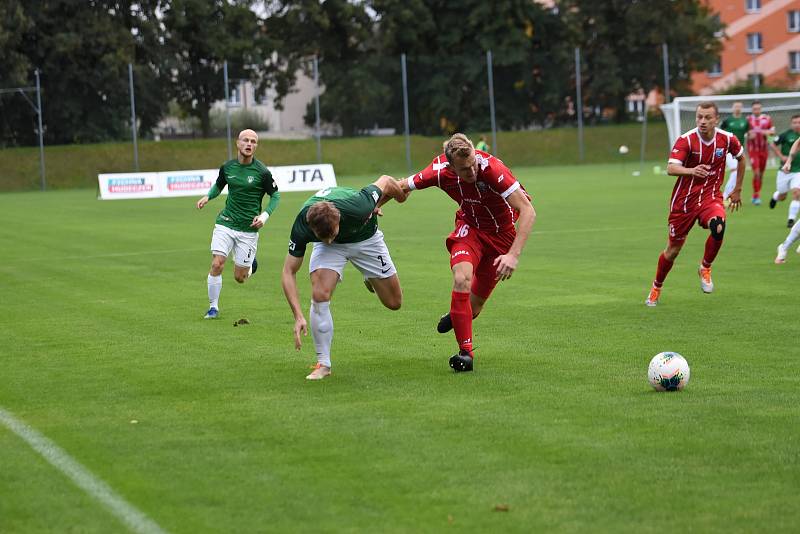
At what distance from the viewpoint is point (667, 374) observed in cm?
834

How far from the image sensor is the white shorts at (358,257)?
9484 millimetres

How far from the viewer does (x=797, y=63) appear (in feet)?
289

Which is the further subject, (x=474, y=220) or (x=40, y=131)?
(x=40, y=131)

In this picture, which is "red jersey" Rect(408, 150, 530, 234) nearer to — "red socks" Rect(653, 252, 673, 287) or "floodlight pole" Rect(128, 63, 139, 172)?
"red socks" Rect(653, 252, 673, 287)

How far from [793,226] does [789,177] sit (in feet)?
13.8

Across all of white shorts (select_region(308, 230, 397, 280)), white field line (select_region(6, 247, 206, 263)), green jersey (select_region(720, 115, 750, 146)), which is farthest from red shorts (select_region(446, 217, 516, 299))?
green jersey (select_region(720, 115, 750, 146))

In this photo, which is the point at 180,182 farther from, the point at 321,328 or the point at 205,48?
the point at 321,328

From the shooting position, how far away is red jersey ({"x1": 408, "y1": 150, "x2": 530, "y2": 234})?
950 cm

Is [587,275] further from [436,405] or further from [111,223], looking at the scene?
[111,223]

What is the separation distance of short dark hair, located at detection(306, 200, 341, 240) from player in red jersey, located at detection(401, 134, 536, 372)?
3.55ft

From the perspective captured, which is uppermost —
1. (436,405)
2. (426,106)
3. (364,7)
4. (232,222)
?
(364,7)

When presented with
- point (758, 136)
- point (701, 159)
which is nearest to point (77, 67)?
point (758, 136)

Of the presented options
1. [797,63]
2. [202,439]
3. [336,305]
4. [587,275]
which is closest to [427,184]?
[202,439]

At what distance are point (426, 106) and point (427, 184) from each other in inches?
2171
